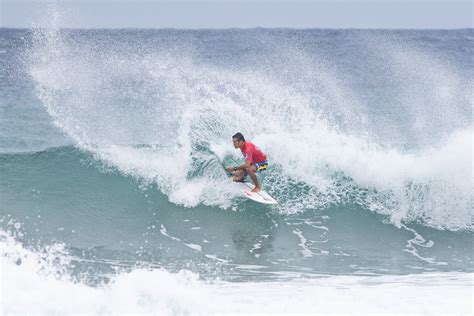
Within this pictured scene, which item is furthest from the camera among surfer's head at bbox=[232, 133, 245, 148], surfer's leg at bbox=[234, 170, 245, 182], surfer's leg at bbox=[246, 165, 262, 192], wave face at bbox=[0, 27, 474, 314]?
surfer's leg at bbox=[234, 170, 245, 182]

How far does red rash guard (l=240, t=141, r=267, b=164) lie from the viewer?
36.0 ft

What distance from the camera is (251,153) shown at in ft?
36.1

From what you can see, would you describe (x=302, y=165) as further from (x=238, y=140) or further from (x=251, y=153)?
(x=238, y=140)

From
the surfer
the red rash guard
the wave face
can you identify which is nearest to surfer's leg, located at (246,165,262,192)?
the surfer

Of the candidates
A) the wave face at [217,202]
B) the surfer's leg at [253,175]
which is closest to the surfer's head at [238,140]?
the surfer's leg at [253,175]

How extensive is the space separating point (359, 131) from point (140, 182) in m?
9.00

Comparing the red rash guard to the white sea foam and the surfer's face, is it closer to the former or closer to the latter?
the surfer's face

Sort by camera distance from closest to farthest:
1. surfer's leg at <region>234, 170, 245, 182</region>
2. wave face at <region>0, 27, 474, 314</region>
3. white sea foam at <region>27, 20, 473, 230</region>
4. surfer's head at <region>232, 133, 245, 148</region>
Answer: wave face at <region>0, 27, 474, 314</region> → surfer's head at <region>232, 133, 245, 148</region> → surfer's leg at <region>234, 170, 245, 182</region> → white sea foam at <region>27, 20, 473, 230</region>

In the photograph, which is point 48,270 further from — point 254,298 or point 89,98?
point 89,98

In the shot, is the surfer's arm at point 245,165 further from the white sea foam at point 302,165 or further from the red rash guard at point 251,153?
the white sea foam at point 302,165

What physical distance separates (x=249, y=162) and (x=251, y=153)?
0.57 ft

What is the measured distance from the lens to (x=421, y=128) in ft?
65.5

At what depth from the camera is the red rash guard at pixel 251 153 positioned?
10984mm

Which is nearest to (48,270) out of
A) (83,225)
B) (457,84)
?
(83,225)
